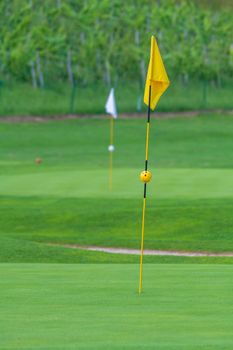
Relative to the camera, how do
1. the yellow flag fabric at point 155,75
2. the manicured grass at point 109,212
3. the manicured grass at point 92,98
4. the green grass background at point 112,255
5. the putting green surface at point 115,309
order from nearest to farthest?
the putting green surface at point 115,309 → the green grass background at point 112,255 → the yellow flag fabric at point 155,75 → the manicured grass at point 109,212 → the manicured grass at point 92,98

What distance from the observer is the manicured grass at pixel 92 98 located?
5694 cm

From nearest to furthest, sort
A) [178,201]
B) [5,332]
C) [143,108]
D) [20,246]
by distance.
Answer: [5,332], [20,246], [178,201], [143,108]

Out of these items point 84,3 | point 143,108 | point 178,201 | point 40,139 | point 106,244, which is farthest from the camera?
point 84,3

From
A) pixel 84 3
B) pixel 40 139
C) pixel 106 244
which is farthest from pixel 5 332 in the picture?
pixel 84 3

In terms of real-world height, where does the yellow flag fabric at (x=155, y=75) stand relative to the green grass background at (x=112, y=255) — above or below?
above

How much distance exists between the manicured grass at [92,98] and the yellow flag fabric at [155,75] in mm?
43558

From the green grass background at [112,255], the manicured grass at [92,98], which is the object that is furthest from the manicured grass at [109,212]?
the manicured grass at [92,98]

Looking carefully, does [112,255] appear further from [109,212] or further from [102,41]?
[102,41]

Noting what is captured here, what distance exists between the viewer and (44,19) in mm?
60656

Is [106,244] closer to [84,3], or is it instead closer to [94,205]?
[94,205]

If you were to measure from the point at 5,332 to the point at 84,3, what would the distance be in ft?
178

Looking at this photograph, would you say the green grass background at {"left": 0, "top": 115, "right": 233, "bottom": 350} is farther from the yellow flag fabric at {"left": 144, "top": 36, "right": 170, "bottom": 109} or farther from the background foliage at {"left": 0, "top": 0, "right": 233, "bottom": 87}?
the background foliage at {"left": 0, "top": 0, "right": 233, "bottom": 87}

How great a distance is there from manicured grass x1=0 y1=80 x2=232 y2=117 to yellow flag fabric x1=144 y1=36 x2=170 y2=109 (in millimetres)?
43558

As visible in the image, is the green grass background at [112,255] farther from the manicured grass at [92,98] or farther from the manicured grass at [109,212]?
the manicured grass at [92,98]
